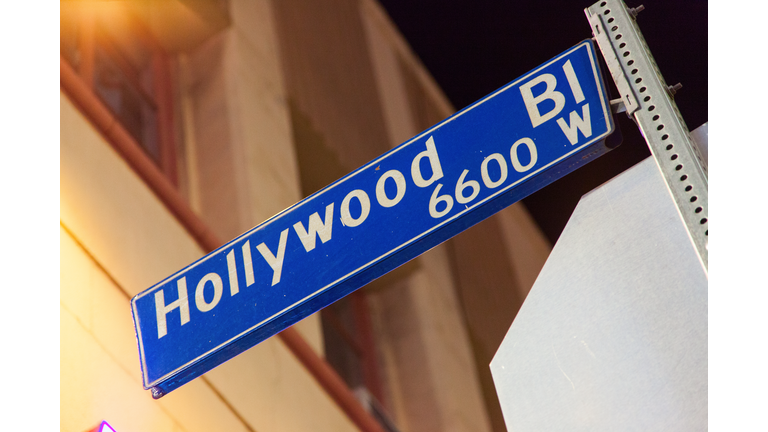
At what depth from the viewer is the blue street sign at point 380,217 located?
6.19 ft

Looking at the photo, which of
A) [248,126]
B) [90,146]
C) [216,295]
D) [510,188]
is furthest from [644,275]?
[248,126]

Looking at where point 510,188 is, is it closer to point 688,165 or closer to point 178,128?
point 688,165

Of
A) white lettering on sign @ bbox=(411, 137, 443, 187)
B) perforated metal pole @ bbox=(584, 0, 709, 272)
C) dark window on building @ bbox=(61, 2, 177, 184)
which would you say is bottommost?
perforated metal pole @ bbox=(584, 0, 709, 272)

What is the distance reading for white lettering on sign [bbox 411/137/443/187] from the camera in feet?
6.50

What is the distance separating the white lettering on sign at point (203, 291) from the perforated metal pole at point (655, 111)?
1263mm

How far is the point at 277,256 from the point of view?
212 centimetres

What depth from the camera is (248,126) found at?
253 inches

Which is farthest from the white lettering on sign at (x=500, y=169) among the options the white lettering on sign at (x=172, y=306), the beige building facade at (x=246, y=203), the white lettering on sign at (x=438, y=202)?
the beige building facade at (x=246, y=203)

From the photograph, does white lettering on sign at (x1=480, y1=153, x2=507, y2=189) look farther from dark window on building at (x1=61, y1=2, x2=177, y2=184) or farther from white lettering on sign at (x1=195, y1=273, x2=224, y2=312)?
dark window on building at (x1=61, y1=2, x2=177, y2=184)

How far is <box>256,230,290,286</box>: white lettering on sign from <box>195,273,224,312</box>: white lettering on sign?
0.54 feet

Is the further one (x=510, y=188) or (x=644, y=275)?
(x=510, y=188)

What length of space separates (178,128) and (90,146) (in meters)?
2.43

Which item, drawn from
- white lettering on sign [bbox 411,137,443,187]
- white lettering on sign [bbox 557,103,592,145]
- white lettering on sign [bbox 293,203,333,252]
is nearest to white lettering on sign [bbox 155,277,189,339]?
white lettering on sign [bbox 293,203,333,252]

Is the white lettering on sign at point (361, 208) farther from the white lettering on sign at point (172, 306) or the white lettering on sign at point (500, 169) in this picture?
the white lettering on sign at point (172, 306)
